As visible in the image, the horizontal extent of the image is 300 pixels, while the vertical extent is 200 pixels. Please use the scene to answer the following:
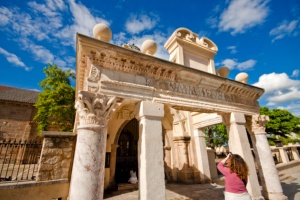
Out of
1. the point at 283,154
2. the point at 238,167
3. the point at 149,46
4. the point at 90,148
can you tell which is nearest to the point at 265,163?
the point at 238,167

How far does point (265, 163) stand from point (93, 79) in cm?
621

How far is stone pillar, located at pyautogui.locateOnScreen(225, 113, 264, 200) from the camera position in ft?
14.5

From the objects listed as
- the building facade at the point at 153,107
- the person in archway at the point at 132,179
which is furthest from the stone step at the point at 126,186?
the building facade at the point at 153,107

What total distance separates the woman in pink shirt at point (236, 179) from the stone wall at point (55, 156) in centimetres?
433

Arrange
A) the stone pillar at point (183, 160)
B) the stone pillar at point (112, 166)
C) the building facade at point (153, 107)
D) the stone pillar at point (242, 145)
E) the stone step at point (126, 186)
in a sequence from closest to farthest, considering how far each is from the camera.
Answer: the building facade at point (153, 107), the stone pillar at point (242, 145), the stone pillar at point (112, 166), the stone step at point (126, 186), the stone pillar at point (183, 160)

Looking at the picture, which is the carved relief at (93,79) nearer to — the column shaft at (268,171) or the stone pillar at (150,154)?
the stone pillar at (150,154)

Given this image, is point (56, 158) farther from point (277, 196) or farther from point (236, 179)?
point (277, 196)

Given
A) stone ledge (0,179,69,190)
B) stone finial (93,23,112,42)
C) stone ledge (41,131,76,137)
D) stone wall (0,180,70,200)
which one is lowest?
stone wall (0,180,70,200)

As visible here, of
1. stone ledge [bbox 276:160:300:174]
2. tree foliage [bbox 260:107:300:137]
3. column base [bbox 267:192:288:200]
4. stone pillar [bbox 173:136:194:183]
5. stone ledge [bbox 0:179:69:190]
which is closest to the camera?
stone ledge [bbox 0:179:69:190]

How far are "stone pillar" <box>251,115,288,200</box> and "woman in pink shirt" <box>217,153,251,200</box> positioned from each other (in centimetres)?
354

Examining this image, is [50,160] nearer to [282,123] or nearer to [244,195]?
[244,195]

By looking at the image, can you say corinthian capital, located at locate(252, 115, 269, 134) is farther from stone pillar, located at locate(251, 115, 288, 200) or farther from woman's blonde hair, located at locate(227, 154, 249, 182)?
woman's blonde hair, located at locate(227, 154, 249, 182)

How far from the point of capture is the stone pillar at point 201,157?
289 inches

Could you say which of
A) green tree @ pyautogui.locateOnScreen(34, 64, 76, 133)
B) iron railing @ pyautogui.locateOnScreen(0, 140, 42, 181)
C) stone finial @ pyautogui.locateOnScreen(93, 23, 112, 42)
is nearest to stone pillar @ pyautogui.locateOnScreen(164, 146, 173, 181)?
iron railing @ pyautogui.locateOnScreen(0, 140, 42, 181)
